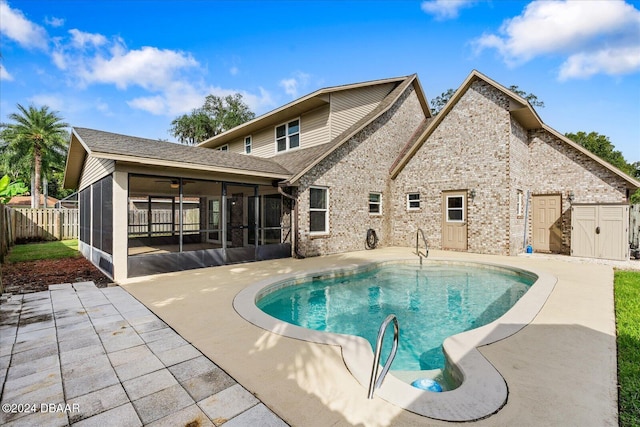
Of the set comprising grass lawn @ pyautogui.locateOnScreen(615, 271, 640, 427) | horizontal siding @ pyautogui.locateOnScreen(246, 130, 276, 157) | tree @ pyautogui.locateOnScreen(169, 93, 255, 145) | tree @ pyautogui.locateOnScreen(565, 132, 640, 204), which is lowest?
grass lawn @ pyautogui.locateOnScreen(615, 271, 640, 427)

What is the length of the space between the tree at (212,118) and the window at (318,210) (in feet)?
90.8

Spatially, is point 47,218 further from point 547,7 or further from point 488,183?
point 547,7

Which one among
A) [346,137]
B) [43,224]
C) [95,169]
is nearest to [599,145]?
[346,137]

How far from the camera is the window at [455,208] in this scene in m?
12.3

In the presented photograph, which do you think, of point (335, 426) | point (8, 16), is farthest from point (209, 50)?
point (335, 426)

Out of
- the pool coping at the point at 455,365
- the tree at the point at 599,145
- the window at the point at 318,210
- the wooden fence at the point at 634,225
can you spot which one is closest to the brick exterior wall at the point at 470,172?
the window at the point at 318,210

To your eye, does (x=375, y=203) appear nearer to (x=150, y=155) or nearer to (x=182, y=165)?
(x=182, y=165)

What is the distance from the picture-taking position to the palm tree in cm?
2500

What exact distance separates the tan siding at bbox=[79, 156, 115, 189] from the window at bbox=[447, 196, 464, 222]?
39.1ft

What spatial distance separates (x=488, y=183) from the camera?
452 inches

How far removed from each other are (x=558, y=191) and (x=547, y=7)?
21.5ft

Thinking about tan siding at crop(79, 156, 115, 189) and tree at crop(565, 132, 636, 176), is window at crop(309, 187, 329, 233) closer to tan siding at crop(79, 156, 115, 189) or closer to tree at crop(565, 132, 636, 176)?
tan siding at crop(79, 156, 115, 189)

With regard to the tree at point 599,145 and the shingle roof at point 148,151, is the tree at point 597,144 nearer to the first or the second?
the tree at point 599,145

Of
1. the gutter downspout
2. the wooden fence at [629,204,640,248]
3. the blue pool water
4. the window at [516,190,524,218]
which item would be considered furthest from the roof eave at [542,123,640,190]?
the gutter downspout
